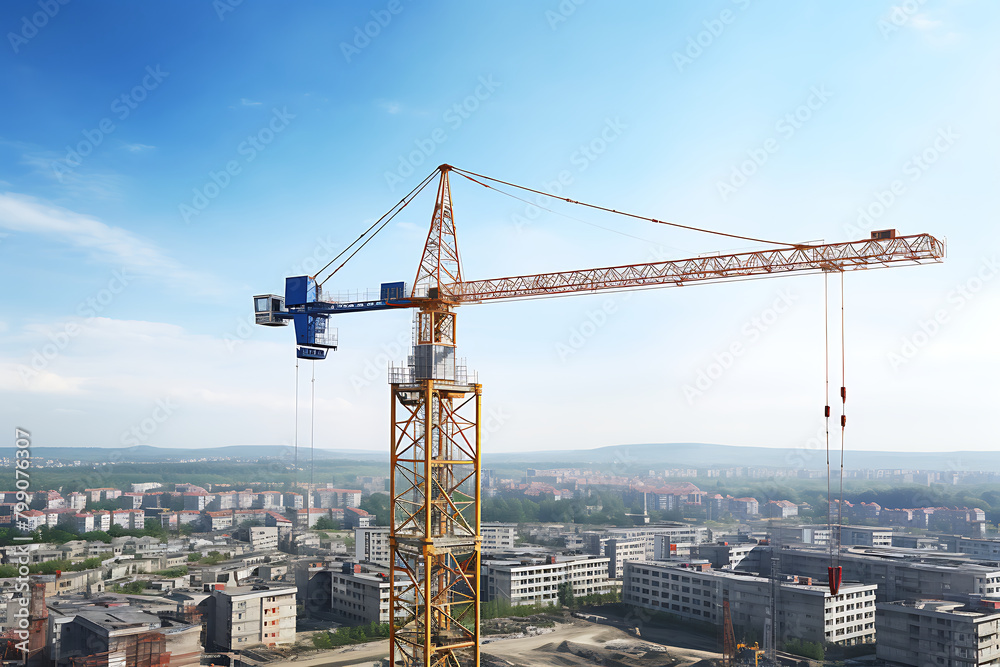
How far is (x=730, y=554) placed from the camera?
36.2 meters

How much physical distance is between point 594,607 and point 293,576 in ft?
45.8

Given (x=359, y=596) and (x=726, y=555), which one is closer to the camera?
(x=359, y=596)

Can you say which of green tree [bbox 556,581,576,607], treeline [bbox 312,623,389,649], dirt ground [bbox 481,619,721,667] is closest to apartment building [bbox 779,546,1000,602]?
dirt ground [bbox 481,619,721,667]

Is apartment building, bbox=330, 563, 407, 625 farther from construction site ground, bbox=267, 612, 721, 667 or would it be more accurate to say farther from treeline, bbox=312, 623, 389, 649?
construction site ground, bbox=267, 612, 721, 667

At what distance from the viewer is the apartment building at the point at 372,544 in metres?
42.8

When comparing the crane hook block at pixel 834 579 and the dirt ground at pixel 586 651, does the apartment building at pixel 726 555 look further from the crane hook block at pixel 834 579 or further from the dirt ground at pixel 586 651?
the crane hook block at pixel 834 579

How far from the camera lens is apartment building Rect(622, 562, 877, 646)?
24469 millimetres

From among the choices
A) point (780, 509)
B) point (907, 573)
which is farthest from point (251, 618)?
point (780, 509)

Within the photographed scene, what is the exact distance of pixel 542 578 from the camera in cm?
3244

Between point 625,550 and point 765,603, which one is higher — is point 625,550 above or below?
below

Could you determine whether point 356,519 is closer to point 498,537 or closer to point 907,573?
point 498,537

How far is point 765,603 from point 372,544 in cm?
2490

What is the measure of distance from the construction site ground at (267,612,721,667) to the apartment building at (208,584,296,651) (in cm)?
156

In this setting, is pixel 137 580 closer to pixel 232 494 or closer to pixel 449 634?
pixel 449 634
